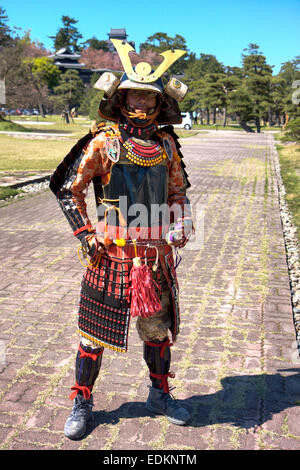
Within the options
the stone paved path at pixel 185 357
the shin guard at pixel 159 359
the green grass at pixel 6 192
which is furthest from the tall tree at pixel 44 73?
the shin guard at pixel 159 359

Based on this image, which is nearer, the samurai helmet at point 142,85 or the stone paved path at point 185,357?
the samurai helmet at point 142,85

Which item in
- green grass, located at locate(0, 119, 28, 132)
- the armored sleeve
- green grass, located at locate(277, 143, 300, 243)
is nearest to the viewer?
the armored sleeve

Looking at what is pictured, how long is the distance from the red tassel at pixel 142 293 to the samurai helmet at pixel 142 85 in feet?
3.24

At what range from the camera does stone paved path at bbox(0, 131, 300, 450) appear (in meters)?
2.88

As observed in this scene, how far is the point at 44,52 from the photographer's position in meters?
70.3

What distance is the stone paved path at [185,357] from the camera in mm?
2877

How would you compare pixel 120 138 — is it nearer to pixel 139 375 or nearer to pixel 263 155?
pixel 139 375

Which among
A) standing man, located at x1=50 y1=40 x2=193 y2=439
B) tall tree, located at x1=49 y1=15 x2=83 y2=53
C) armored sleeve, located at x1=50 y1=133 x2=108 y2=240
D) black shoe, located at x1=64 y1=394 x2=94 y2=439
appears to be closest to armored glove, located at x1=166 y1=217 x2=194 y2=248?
standing man, located at x1=50 y1=40 x2=193 y2=439

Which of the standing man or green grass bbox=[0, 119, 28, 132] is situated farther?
green grass bbox=[0, 119, 28, 132]

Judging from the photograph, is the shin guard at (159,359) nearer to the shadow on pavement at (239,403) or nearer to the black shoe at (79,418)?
the shadow on pavement at (239,403)

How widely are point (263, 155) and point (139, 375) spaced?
19.7m

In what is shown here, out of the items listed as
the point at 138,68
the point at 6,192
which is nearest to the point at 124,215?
the point at 138,68

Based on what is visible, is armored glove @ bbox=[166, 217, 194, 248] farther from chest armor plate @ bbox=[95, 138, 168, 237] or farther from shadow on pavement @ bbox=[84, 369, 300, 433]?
shadow on pavement @ bbox=[84, 369, 300, 433]

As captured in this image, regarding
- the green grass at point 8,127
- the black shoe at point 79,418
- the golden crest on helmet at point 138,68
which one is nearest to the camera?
the golden crest on helmet at point 138,68
